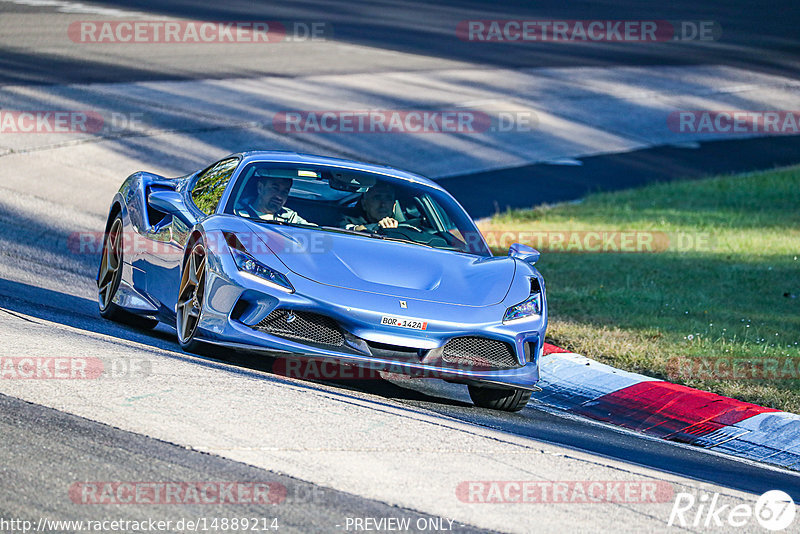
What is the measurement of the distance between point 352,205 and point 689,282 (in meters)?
4.84

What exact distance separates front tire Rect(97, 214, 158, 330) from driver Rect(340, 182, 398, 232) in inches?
70.6

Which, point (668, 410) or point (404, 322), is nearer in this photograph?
point (404, 322)

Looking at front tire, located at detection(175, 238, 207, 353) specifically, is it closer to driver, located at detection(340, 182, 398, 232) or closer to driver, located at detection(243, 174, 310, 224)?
driver, located at detection(243, 174, 310, 224)

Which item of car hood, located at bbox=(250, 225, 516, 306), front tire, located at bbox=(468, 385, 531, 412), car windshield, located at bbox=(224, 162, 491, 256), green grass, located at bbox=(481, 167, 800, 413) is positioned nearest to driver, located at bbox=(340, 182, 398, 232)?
car windshield, located at bbox=(224, 162, 491, 256)

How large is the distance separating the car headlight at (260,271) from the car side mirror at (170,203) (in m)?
1.07

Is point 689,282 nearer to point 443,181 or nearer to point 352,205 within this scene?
point 352,205

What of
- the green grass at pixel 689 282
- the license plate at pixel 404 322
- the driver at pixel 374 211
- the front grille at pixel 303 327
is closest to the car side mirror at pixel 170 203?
the driver at pixel 374 211

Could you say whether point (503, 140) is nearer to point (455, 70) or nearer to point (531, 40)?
point (455, 70)

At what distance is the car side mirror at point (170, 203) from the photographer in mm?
8070

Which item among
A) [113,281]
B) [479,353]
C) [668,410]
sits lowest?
[668,410]

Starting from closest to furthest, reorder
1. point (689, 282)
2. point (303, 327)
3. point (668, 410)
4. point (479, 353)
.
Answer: point (303, 327) → point (479, 353) → point (668, 410) → point (689, 282)

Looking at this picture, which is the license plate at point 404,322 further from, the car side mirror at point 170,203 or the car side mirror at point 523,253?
the car side mirror at point 170,203

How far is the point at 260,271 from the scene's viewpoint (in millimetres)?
6891

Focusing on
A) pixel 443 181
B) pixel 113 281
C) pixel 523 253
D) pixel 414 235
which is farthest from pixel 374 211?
pixel 443 181
